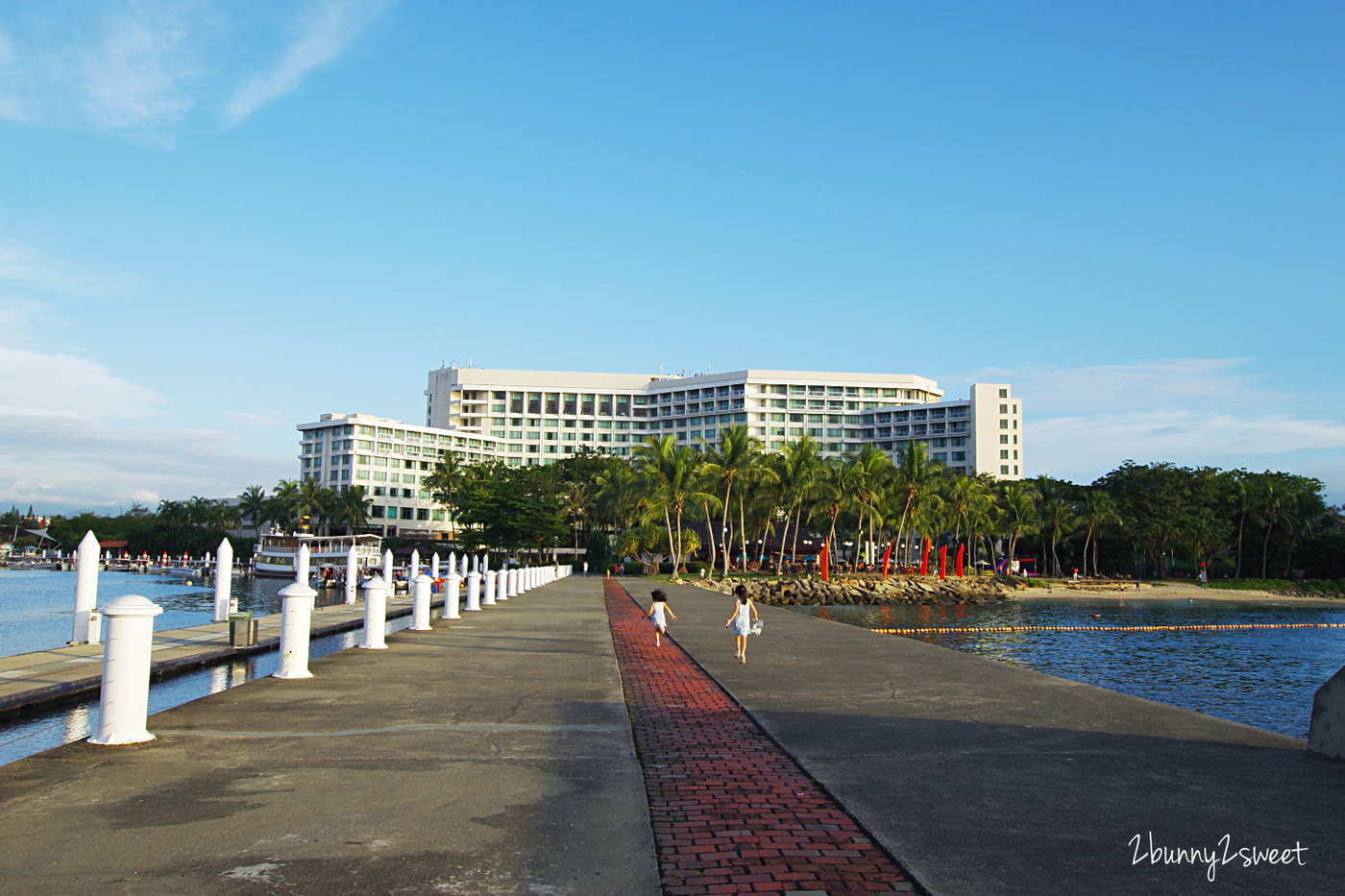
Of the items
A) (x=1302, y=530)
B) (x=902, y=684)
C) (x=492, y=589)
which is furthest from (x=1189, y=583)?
(x=902, y=684)

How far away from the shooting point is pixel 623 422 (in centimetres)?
15275

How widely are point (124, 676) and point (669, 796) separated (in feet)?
14.9

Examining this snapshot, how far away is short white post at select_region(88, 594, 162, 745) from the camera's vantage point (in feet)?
23.0

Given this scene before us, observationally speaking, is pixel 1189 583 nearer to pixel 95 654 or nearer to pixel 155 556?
pixel 95 654

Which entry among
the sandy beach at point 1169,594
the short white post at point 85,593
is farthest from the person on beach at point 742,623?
the sandy beach at point 1169,594

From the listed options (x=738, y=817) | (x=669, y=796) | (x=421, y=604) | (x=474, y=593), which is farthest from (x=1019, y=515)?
(x=738, y=817)

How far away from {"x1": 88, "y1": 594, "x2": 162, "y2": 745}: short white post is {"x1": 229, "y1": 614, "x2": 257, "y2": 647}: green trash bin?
7496 mm

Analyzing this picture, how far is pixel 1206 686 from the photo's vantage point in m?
20.7

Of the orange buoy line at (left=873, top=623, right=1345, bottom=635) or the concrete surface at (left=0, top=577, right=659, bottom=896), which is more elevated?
the concrete surface at (left=0, top=577, right=659, bottom=896)

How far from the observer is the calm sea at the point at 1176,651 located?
62.1ft

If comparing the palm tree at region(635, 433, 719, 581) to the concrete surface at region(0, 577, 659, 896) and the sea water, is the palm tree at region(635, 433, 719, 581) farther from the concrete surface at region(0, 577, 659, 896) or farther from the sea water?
the concrete surface at region(0, 577, 659, 896)

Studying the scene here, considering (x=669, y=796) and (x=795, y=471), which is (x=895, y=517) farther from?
(x=669, y=796)

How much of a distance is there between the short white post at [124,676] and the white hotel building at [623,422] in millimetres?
121635

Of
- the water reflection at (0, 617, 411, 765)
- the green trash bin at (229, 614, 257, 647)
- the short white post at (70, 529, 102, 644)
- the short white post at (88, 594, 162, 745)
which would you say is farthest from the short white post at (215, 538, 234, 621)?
the short white post at (88, 594, 162, 745)
